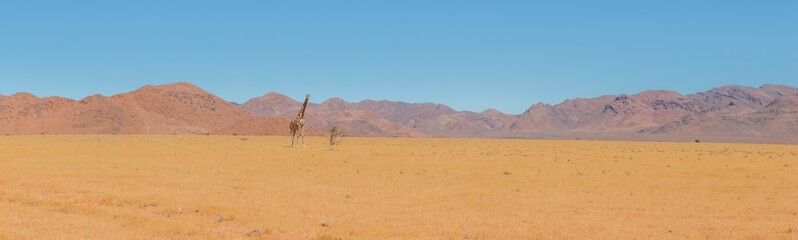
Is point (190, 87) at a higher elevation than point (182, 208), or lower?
higher

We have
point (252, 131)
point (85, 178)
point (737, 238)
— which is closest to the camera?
point (737, 238)

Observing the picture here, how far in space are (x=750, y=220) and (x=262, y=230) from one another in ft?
38.9

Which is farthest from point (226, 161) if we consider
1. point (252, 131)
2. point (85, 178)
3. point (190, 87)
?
point (190, 87)

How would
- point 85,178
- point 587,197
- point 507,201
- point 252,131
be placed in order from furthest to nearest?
point 252,131, point 85,178, point 587,197, point 507,201

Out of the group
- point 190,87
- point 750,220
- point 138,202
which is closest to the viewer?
point 750,220

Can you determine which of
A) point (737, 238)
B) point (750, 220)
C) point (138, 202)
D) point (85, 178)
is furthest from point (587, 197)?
point (85, 178)

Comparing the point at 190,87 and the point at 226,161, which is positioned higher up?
the point at 190,87

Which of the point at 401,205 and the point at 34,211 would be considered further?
the point at 401,205

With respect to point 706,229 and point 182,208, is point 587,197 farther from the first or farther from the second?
point 182,208

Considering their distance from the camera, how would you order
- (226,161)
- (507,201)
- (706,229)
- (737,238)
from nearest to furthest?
(737,238)
(706,229)
(507,201)
(226,161)

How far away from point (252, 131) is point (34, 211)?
12222 centimetres

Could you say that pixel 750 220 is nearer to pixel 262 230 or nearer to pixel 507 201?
pixel 507 201

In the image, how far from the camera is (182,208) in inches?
697

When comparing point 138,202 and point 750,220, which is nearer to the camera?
point 750,220
